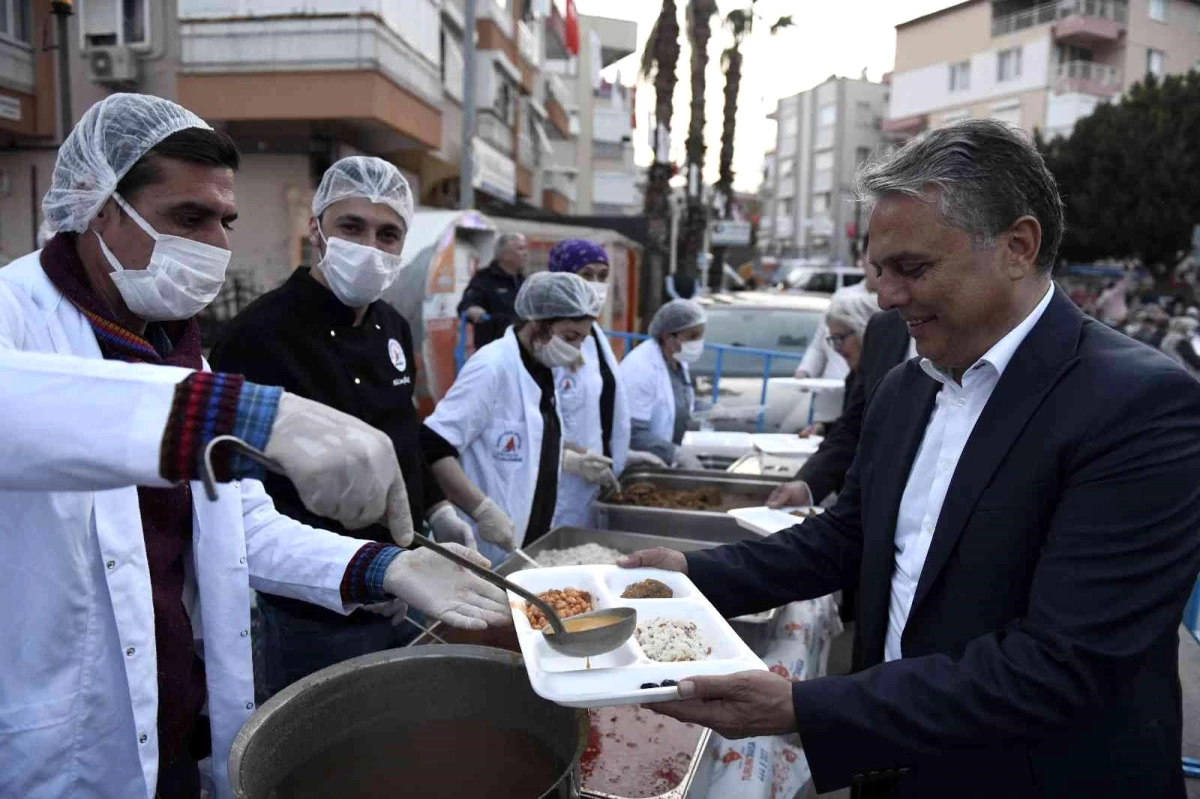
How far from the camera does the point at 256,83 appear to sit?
11102 mm

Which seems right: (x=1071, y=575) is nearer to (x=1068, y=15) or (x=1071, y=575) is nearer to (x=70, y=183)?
(x=70, y=183)

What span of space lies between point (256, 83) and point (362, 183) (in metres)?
9.98

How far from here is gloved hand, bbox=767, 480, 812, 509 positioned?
3.32 meters

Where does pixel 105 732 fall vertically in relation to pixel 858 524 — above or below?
below

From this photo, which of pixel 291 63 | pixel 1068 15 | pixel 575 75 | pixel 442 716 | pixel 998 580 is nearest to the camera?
pixel 998 580

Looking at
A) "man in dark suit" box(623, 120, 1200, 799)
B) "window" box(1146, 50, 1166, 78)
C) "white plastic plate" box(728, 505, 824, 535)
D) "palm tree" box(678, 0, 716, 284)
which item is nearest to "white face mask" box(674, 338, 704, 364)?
"white plastic plate" box(728, 505, 824, 535)

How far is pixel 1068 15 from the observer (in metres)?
34.6

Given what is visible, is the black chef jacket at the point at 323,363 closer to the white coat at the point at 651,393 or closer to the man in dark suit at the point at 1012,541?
the man in dark suit at the point at 1012,541

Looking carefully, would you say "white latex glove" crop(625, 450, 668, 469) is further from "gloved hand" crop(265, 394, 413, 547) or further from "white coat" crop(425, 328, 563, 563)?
"gloved hand" crop(265, 394, 413, 547)

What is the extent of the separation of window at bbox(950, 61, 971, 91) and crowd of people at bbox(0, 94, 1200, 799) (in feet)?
142

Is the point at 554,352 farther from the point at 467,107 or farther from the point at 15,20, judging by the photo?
the point at 15,20

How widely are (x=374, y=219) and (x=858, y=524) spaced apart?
1.70 m

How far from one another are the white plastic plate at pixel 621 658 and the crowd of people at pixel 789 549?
0.06m

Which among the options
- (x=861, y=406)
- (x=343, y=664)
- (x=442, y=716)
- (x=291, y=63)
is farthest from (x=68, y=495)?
(x=291, y=63)
